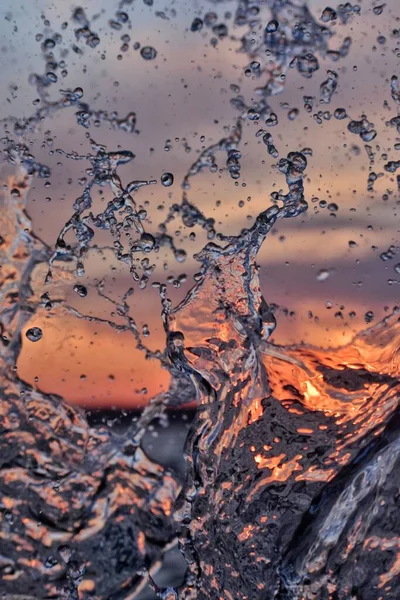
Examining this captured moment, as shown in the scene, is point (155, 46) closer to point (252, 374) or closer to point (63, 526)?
point (252, 374)

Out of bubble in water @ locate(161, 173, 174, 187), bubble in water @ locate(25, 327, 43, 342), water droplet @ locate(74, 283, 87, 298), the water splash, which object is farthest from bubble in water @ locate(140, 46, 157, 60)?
bubble in water @ locate(25, 327, 43, 342)

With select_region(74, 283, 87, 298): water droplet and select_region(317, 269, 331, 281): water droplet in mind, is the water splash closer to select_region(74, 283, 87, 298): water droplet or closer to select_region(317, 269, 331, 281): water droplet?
select_region(74, 283, 87, 298): water droplet

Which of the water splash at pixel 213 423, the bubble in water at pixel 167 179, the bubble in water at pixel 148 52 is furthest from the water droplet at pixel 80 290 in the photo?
the bubble in water at pixel 148 52

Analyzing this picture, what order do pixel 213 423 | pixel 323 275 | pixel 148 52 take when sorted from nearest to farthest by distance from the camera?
pixel 213 423, pixel 148 52, pixel 323 275

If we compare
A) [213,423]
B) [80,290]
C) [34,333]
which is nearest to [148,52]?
[80,290]

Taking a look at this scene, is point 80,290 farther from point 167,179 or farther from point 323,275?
point 323,275

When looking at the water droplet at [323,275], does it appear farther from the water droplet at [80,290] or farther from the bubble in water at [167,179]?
the water droplet at [80,290]
